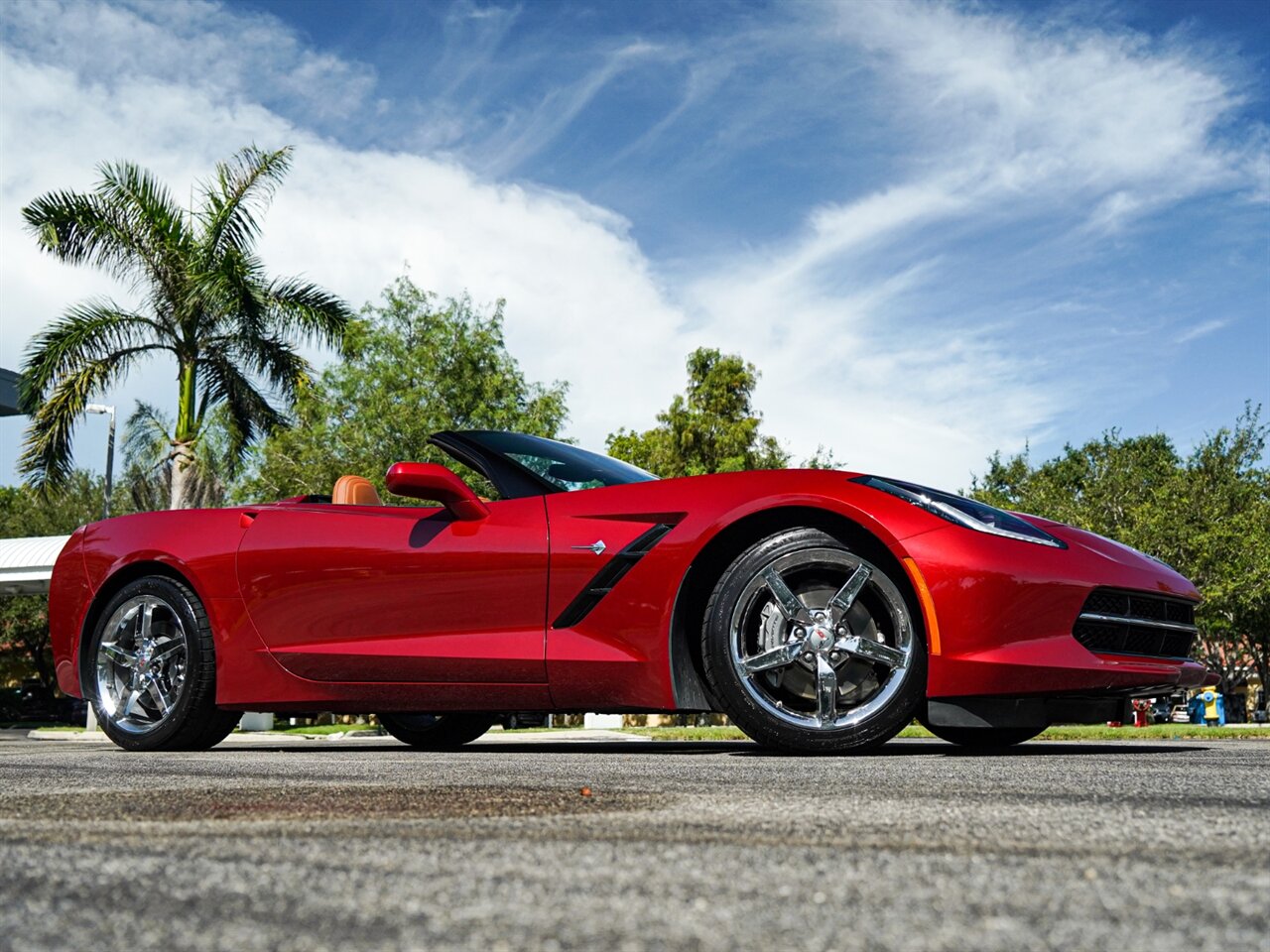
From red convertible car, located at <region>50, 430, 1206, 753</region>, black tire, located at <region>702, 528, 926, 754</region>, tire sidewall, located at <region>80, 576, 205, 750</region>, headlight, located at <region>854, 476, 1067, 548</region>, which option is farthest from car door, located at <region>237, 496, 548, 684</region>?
headlight, located at <region>854, 476, 1067, 548</region>

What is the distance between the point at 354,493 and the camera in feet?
19.2

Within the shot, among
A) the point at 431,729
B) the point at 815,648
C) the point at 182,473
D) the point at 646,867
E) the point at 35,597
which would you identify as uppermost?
the point at 182,473

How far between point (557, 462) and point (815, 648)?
1.40 meters

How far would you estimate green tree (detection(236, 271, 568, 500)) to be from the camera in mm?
21734

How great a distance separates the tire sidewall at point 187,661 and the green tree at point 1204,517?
2749 centimetres

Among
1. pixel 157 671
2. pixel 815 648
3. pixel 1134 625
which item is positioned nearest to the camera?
pixel 815 648

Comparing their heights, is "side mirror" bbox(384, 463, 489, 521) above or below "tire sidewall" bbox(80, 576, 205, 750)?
above

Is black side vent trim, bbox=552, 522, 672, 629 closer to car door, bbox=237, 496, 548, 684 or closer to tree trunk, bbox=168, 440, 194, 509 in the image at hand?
car door, bbox=237, 496, 548, 684

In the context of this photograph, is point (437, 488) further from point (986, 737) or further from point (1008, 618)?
point (986, 737)

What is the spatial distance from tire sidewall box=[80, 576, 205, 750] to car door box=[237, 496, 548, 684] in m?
0.37

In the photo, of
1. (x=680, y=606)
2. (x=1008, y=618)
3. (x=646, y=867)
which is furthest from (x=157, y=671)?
(x=646, y=867)

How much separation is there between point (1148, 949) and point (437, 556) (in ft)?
12.6

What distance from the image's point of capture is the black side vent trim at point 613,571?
4.47 m

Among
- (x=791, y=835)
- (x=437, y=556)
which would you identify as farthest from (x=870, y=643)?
(x=791, y=835)
